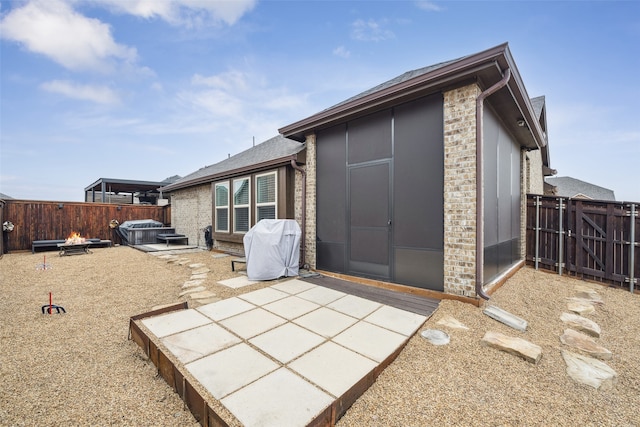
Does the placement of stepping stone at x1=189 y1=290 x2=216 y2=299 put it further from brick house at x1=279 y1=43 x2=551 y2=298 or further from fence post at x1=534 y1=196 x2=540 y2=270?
fence post at x1=534 y1=196 x2=540 y2=270

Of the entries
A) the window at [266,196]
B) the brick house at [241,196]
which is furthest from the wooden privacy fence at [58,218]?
the window at [266,196]

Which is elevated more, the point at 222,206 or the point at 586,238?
the point at 222,206

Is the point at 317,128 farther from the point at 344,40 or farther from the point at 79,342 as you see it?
the point at 79,342

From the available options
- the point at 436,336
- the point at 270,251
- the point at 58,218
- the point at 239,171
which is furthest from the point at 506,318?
the point at 58,218

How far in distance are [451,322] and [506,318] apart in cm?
69

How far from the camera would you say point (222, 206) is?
26.2 feet

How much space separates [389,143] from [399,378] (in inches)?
131

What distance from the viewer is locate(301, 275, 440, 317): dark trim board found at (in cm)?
322

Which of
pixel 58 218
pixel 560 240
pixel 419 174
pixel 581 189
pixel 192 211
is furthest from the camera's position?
pixel 581 189

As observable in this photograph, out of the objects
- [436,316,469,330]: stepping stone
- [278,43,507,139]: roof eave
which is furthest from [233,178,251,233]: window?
[436,316,469,330]: stepping stone

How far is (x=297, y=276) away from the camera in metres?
4.87

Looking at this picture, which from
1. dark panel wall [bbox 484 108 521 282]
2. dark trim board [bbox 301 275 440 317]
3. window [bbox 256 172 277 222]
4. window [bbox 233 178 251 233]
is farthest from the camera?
window [bbox 233 178 251 233]

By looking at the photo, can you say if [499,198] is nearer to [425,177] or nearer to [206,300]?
[425,177]

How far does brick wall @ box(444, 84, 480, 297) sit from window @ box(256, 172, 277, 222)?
3.92 metres
